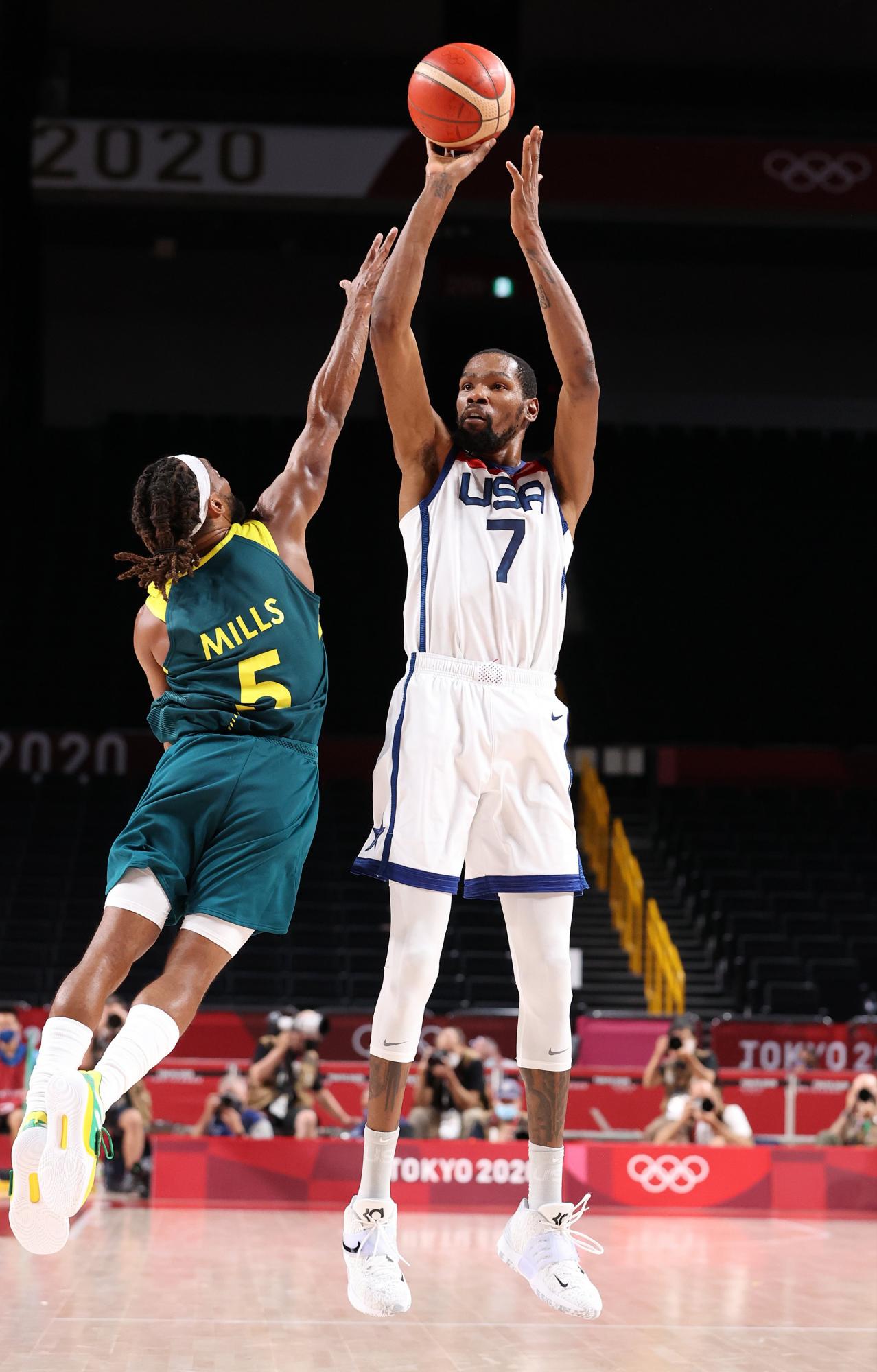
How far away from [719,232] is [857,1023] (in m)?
12.2

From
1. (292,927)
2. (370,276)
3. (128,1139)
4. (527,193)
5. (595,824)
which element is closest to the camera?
(527,193)

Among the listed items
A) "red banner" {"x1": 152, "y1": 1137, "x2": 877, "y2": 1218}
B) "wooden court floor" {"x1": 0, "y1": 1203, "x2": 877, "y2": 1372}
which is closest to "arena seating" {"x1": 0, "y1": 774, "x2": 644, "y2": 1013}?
"red banner" {"x1": 152, "y1": 1137, "x2": 877, "y2": 1218}

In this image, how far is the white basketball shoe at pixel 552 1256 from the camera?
5102 mm

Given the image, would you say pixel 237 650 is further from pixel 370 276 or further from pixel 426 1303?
pixel 426 1303

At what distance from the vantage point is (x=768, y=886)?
1998cm

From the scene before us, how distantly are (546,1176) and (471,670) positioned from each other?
68.9 inches

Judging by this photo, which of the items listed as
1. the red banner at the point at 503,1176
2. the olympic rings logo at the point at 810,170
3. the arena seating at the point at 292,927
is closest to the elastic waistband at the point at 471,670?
the red banner at the point at 503,1176

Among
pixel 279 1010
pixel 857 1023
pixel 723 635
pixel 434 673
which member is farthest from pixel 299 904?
pixel 434 673

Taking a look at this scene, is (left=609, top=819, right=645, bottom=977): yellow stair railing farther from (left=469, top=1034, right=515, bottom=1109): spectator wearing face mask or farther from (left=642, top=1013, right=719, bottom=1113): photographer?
(left=642, top=1013, right=719, bottom=1113): photographer

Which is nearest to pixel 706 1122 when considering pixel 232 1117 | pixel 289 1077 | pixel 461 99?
pixel 289 1077

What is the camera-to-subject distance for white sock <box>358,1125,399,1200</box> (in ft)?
17.1

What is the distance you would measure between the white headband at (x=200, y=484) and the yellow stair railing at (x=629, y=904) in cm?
Result: 1212

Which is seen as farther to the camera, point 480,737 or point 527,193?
point 527,193

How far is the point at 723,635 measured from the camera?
23.6 metres
